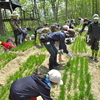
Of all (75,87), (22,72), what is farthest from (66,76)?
(22,72)

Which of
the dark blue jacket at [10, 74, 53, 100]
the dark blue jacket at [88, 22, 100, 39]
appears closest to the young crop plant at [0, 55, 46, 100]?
the dark blue jacket at [10, 74, 53, 100]

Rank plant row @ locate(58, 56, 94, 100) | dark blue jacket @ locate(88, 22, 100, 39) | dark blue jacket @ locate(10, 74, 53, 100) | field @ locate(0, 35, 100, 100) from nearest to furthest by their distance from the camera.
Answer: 1. dark blue jacket @ locate(10, 74, 53, 100)
2. plant row @ locate(58, 56, 94, 100)
3. field @ locate(0, 35, 100, 100)
4. dark blue jacket @ locate(88, 22, 100, 39)

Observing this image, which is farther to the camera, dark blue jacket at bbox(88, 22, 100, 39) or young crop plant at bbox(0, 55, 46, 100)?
dark blue jacket at bbox(88, 22, 100, 39)

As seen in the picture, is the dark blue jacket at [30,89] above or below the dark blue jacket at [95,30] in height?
below

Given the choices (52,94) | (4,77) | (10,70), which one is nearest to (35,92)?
(52,94)

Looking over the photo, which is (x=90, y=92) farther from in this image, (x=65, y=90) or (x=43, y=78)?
(x=43, y=78)

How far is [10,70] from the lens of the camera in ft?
14.7

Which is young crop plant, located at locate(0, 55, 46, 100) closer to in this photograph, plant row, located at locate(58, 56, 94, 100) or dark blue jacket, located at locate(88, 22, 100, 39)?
plant row, located at locate(58, 56, 94, 100)

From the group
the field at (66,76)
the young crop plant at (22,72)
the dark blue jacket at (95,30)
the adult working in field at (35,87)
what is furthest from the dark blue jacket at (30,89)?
the dark blue jacket at (95,30)

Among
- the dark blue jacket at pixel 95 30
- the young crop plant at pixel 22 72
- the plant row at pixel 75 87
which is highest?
the dark blue jacket at pixel 95 30

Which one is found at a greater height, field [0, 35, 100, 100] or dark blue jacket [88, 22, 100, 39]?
dark blue jacket [88, 22, 100, 39]

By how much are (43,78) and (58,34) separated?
2.18 m

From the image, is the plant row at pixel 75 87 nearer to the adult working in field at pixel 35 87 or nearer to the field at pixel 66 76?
the field at pixel 66 76

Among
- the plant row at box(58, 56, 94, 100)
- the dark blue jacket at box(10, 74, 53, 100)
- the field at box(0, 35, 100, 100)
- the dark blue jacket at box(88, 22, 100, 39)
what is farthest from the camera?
the dark blue jacket at box(88, 22, 100, 39)
